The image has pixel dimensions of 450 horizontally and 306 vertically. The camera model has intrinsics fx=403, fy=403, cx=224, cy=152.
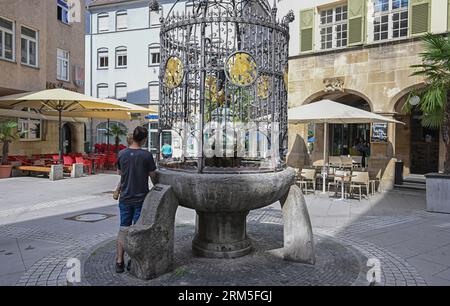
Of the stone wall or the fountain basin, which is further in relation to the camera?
the stone wall

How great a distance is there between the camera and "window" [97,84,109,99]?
33.2 metres

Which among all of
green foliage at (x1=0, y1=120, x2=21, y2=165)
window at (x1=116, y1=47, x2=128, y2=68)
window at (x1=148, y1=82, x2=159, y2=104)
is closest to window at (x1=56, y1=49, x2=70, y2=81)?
green foliage at (x1=0, y1=120, x2=21, y2=165)

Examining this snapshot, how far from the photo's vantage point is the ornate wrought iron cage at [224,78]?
16.1 ft

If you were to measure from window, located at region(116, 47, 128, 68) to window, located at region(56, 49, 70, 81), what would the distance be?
11.4 metres

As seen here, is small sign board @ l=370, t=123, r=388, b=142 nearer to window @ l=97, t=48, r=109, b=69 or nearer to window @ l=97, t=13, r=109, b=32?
window @ l=97, t=48, r=109, b=69

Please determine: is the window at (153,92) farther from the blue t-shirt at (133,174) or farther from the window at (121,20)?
the blue t-shirt at (133,174)

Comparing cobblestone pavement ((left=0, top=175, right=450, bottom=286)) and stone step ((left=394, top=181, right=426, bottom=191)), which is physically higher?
stone step ((left=394, top=181, right=426, bottom=191))

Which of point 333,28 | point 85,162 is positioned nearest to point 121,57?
point 85,162
